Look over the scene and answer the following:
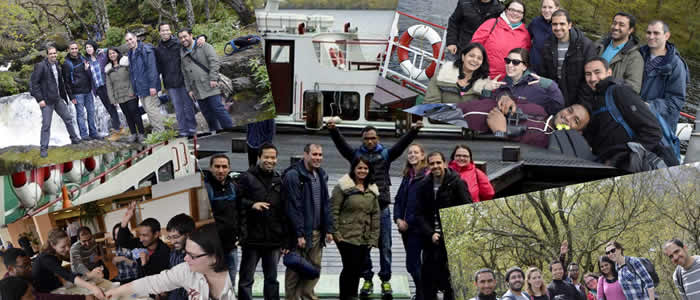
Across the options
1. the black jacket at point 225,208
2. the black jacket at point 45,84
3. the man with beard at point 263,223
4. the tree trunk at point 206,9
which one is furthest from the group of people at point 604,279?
the black jacket at point 45,84

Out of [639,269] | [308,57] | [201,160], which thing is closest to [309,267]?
[201,160]

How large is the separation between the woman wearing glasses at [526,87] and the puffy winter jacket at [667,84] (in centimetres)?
75

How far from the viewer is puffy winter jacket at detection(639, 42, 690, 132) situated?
6.77 metres

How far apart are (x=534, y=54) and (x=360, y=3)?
5.39 ft

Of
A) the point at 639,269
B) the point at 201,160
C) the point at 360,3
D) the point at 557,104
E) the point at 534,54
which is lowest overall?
the point at 639,269

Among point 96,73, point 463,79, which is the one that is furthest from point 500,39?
point 96,73

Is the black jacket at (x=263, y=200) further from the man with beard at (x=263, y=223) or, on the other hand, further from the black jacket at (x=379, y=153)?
the black jacket at (x=379, y=153)

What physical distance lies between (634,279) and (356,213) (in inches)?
103

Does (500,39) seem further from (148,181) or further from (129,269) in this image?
(129,269)

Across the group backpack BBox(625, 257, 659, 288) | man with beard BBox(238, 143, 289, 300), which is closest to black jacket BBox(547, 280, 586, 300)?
backpack BBox(625, 257, 659, 288)

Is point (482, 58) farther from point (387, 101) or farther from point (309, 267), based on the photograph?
point (309, 267)

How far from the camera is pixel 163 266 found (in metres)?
6.95

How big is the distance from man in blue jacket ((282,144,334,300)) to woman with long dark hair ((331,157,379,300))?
0.09 m

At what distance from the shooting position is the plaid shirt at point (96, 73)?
692cm
